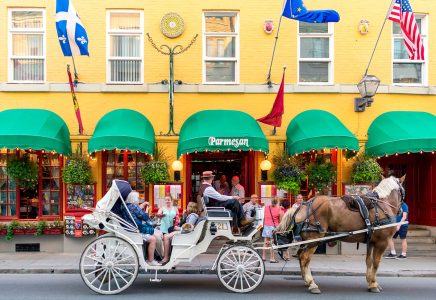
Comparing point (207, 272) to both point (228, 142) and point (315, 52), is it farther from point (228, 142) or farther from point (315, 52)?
point (315, 52)

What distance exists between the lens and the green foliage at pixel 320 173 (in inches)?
527

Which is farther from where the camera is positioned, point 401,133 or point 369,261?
point 401,133

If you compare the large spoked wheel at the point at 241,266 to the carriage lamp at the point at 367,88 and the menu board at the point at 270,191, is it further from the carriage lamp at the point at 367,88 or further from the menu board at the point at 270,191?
the carriage lamp at the point at 367,88

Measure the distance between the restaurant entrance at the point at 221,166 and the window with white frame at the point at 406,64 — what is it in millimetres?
4865

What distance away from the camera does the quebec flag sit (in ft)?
38.8

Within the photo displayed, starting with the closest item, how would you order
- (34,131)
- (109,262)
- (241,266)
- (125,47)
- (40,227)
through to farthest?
(109,262) → (241,266) → (34,131) → (40,227) → (125,47)

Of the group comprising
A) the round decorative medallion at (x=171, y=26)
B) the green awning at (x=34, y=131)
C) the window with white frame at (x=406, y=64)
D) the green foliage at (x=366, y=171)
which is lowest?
the green foliage at (x=366, y=171)

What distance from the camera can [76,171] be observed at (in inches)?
507

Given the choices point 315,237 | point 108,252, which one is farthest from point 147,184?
point 315,237

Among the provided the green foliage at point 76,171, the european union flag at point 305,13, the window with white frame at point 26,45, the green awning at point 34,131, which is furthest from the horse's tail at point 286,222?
the window with white frame at point 26,45

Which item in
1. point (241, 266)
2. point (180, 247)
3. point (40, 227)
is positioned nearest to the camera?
point (241, 266)

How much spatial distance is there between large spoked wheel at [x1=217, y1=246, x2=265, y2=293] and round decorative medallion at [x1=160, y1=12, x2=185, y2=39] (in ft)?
23.8

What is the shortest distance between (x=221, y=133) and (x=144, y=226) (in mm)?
4133

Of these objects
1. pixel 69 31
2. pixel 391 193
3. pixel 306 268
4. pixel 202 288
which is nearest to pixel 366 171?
pixel 391 193
